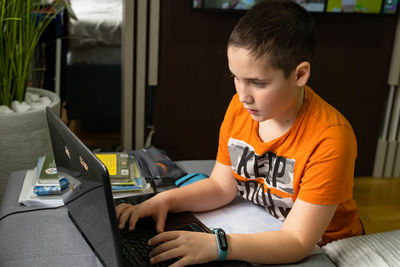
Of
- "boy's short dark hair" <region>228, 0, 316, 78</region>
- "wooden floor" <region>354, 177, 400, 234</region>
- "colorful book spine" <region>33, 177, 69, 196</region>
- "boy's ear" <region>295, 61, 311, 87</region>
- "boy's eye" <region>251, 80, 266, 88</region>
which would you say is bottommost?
"wooden floor" <region>354, 177, 400, 234</region>

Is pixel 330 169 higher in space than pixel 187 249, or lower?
higher

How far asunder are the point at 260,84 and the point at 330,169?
0.24 meters

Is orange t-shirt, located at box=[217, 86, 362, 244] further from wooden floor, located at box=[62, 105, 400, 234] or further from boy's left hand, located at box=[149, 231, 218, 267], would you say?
wooden floor, located at box=[62, 105, 400, 234]

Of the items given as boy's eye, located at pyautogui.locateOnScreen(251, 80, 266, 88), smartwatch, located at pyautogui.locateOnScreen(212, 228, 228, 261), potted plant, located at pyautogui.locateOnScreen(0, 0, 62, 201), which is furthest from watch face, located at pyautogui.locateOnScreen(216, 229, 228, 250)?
potted plant, located at pyautogui.locateOnScreen(0, 0, 62, 201)

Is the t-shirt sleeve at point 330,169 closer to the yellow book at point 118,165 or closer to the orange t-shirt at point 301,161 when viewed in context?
the orange t-shirt at point 301,161

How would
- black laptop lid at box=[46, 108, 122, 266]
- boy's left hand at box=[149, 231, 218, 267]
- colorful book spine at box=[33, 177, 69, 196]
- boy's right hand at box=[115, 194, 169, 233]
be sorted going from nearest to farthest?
black laptop lid at box=[46, 108, 122, 266] → boy's left hand at box=[149, 231, 218, 267] → boy's right hand at box=[115, 194, 169, 233] → colorful book spine at box=[33, 177, 69, 196]

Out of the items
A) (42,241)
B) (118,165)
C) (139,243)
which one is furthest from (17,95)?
(139,243)

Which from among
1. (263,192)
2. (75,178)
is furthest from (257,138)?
(75,178)

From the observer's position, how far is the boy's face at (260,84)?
3.14 feet

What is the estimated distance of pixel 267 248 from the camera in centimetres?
96

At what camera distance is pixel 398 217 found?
238 cm

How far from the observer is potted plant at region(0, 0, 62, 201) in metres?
1.83

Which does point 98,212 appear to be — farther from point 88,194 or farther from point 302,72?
point 302,72

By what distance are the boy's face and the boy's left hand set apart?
299 millimetres
